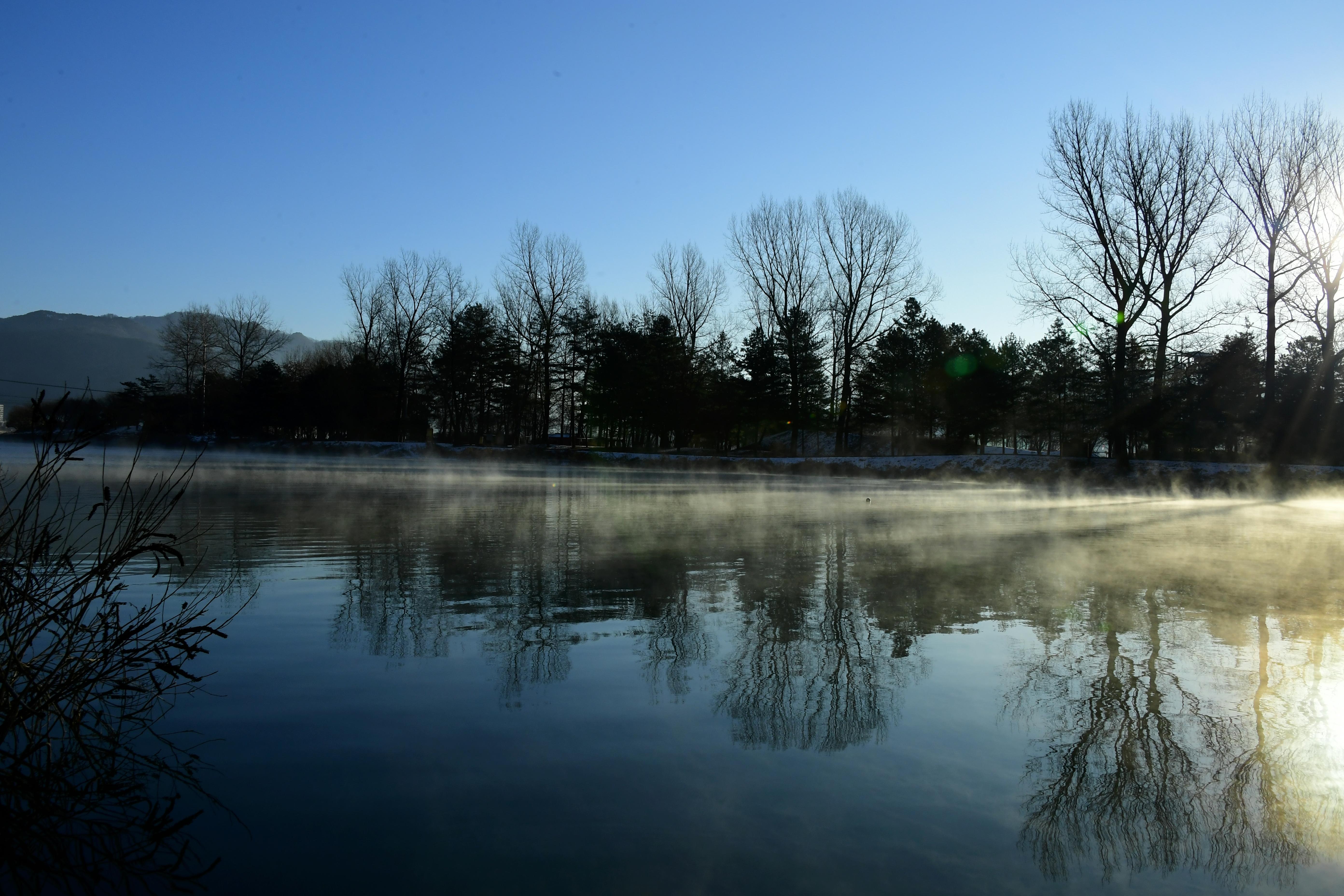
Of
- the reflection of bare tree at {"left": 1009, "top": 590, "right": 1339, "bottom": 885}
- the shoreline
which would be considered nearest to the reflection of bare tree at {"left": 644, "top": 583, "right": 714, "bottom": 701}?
the reflection of bare tree at {"left": 1009, "top": 590, "right": 1339, "bottom": 885}

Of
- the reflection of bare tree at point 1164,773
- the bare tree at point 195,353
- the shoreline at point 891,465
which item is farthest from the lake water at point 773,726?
the bare tree at point 195,353

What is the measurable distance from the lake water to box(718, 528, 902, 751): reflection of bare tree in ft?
0.10

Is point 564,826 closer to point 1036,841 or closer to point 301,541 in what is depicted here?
point 1036,841

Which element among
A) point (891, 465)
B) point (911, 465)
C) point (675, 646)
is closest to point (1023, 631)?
point (675, 646)

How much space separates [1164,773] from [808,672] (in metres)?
2.22

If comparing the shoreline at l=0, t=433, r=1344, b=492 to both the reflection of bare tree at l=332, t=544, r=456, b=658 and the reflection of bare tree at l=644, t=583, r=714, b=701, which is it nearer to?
the reflection of bare tree at l=332, t=544, r=456, b=658

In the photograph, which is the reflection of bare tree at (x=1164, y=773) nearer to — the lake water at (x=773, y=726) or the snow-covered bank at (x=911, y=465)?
the lake water at (x=773, y=726)

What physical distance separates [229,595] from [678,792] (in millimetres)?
5870

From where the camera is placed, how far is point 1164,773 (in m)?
4.23

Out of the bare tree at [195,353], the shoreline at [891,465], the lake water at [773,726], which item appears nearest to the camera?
the lake water at [773,726]

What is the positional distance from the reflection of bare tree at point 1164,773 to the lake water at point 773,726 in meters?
0.02

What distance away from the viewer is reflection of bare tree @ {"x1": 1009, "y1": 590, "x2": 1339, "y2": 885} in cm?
351

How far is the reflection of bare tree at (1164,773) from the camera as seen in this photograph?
351cm

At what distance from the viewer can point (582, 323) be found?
64.6m
